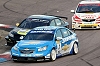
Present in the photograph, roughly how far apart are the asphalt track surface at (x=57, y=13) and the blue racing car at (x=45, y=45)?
259mm

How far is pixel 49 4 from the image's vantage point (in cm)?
3859

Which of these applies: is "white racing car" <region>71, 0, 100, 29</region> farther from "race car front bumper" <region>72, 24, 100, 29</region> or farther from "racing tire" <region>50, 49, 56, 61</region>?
"racing tire" <region>50, 49, 56, 61</region>

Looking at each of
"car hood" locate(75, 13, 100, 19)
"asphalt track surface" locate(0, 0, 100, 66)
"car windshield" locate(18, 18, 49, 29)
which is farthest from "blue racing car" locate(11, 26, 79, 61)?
"car hood" locate(75, 13, 100, 19)

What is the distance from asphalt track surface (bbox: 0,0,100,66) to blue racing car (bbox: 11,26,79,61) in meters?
0.26

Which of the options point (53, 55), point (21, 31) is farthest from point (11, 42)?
point (53, 55)

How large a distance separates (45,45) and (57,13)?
1826cm

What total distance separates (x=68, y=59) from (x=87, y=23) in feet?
31.6

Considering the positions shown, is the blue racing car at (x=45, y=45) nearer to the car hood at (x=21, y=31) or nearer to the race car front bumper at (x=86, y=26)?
the car hood at (x=21, y=31)

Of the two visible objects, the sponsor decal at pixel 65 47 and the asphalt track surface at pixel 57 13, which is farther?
the sponsor decal at pixel 65 47

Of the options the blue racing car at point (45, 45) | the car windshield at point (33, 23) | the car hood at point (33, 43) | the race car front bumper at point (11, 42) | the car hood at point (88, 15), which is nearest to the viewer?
the blue racing car at point (45, 45)

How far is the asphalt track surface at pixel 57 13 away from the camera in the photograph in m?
16.3

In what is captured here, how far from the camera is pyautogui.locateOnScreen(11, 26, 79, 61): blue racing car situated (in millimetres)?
16109

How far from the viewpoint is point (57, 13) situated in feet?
113

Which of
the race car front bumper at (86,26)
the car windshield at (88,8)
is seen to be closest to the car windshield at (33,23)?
the race car front bumper at (86,26)
